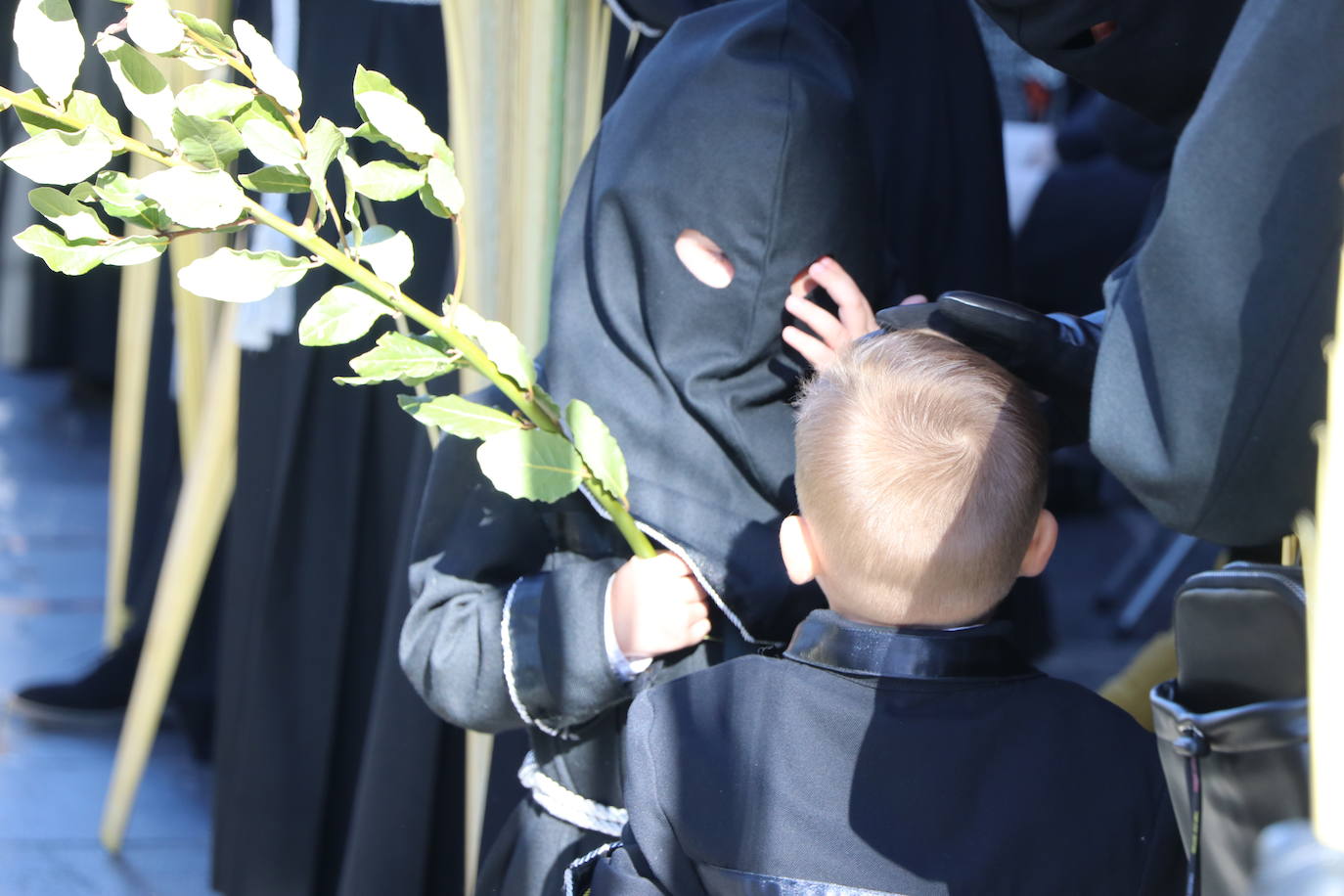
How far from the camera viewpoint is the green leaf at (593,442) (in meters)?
1.17

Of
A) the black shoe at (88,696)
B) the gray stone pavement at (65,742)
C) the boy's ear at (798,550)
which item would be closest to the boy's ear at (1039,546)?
the boy's ear at (798,550)

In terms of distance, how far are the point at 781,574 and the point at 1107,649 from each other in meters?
2.84

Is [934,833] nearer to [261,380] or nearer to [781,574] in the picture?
[781,574]

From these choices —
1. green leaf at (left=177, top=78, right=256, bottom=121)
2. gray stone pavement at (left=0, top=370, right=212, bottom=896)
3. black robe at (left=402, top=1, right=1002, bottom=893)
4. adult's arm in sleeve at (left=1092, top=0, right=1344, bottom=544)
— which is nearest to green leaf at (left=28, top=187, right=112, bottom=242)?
green leaf at (left=177, top=78, right=256, bottom=121)

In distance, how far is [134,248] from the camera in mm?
980

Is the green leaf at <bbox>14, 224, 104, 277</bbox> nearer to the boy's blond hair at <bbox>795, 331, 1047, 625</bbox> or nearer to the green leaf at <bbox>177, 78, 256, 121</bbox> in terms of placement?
the green leaf at <bbox>177, 78, 256, 121</bbox>

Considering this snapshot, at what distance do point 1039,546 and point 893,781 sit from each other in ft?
0.68

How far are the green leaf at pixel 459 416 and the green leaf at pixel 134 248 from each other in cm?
21

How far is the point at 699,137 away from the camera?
1385 mm

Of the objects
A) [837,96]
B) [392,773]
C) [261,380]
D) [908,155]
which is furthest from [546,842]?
[261,380]

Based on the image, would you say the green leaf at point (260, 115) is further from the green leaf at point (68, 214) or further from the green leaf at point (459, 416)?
the green leaf at point (459, 416)

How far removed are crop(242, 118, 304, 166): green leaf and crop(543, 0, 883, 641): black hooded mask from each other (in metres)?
0.45

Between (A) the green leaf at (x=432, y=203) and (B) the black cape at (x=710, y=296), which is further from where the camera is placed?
(B) the black cape at (x=710, y=296)

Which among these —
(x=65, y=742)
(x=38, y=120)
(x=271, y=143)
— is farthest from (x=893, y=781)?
(x=65, y=742)
